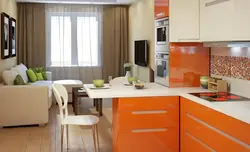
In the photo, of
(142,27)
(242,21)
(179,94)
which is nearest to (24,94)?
(179,94)

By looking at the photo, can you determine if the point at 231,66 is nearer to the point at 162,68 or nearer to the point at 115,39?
the point at 162,68

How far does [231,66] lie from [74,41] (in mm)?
6747

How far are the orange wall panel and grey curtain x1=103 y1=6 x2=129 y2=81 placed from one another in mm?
5935

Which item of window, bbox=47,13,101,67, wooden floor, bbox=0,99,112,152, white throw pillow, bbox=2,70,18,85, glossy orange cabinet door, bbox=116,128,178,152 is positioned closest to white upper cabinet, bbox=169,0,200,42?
glossy orange cabinet door, bbox=116,128,178,152

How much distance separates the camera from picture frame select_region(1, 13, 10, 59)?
255 inches

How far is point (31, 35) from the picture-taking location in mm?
9383

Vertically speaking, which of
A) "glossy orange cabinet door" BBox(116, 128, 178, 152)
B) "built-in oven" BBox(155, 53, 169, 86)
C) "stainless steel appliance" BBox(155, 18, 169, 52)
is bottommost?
"glossy orange cabinet door" BBox(116, 128, 178, 152)

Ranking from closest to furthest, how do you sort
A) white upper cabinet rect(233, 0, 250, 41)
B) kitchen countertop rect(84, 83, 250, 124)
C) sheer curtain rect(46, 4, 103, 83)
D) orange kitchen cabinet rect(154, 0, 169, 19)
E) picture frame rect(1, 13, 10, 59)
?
kitchen countertop rect(84, 83, 250, 124)
white upper cabinet rect(233, 0, 250, 41)
orange kitchen cabinet rect(154, 0, 169, 19)
picture frame rect(1, 13, 10, 59)
sheer curtain rect(46, 4, 103, 83)

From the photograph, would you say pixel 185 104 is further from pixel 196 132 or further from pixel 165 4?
pixel 165 4

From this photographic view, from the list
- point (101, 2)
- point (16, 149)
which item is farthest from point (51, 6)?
point (16, 149)

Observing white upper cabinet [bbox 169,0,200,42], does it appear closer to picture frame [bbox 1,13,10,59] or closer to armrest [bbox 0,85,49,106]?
armrest [bbox 0,85,49,106]

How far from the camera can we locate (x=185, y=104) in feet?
11.3

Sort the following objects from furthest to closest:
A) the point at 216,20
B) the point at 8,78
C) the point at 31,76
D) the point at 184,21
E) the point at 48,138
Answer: the point at 31,76
the point at 8,78
the point at 48,138
the point at 184,21
the point at 216,20

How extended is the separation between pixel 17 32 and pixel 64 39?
129 cm
